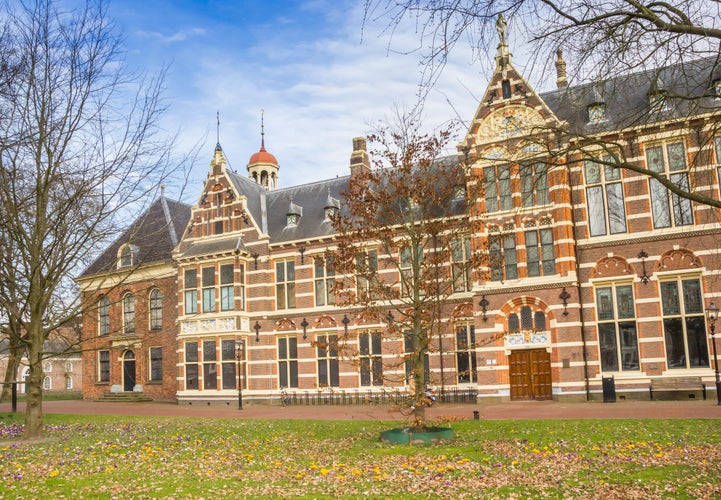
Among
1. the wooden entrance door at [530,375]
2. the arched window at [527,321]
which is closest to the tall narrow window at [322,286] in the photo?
the arched window at [527,321]

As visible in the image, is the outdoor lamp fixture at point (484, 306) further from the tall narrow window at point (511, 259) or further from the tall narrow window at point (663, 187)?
the tall narrow window at point (663, 187)

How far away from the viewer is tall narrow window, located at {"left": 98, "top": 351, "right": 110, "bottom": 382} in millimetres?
41594

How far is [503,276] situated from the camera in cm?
2761

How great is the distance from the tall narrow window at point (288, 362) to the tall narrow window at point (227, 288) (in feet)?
11.5

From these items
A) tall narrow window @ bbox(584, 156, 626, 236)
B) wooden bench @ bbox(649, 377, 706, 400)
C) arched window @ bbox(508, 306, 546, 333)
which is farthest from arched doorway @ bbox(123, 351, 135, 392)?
wooden bench @ bbox(649, 377, 706, 400)

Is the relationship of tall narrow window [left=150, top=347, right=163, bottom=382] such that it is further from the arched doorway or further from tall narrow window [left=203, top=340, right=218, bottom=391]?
tall narrow window [left=203, top=340, right=218, bottom=391]

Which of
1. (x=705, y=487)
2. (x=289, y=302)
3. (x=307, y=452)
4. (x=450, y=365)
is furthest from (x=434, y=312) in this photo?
(x=289, y=302)

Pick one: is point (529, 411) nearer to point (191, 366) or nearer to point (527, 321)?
point (527, 321)

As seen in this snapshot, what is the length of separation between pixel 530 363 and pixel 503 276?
3.88 metres

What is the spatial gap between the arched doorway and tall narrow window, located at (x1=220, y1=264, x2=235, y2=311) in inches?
377

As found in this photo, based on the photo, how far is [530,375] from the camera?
89.4 ft

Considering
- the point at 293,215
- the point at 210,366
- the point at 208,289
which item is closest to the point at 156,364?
the point at 210,366

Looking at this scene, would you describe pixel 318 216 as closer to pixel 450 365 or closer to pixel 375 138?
pixel 450 365

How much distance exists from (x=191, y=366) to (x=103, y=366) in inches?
375
